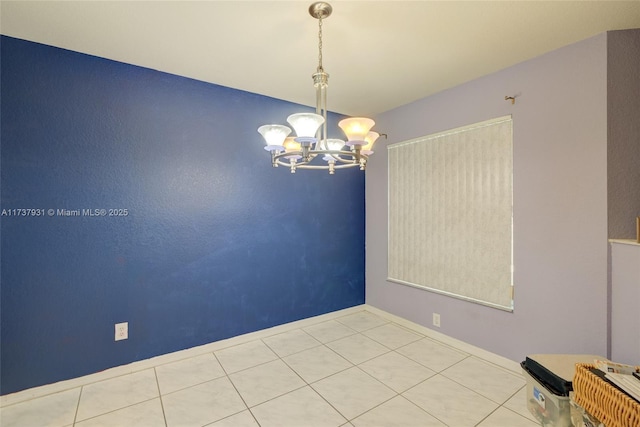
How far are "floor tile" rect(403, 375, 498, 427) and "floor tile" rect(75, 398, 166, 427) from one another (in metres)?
1.64

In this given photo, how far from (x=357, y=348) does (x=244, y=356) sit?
3.41 feet

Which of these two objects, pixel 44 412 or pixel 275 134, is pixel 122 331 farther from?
pixel 275 134

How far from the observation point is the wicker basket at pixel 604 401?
3.48 feet

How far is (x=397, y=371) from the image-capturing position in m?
2.32

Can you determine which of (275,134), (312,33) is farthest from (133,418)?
(312,33)

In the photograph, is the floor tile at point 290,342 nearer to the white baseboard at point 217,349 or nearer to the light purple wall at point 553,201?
the white baseboard at point 217,349

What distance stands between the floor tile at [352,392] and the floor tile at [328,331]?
2.11 feet

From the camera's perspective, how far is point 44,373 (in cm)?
204

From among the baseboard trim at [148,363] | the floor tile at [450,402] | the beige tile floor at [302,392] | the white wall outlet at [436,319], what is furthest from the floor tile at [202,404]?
the white wall outlet at [436,319]

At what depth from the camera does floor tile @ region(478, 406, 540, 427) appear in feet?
5.67

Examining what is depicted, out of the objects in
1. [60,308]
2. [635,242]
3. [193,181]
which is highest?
[193,181]

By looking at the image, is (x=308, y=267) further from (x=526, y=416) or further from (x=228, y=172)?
(x=526, y=416)

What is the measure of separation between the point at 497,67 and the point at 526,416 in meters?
2.53

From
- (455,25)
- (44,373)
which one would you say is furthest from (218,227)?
(455,25)
